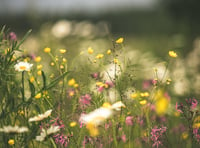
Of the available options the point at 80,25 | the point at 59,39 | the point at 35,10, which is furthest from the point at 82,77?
the point at 35,10

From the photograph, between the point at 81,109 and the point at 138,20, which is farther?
the point at 138,20

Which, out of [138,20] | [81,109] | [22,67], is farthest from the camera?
[138,20]

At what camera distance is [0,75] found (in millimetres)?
1687

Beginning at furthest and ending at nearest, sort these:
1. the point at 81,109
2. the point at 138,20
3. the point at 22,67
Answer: the point at 138,20
the point at 81,109
the point at 22,67

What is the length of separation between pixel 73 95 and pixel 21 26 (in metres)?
13.2

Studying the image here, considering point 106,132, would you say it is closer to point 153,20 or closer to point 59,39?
point 59,39

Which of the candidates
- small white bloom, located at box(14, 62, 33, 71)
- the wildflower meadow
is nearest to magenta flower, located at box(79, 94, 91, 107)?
the wildflower meadow

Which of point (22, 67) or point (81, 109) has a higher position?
point (22, 67)

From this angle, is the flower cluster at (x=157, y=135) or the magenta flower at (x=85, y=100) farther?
the magenta flower at (x=85, y=100)

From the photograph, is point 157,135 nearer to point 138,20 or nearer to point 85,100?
point 85,100

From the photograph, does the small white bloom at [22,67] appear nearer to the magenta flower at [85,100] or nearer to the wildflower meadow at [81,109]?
the wildflower meadow at [81,109]

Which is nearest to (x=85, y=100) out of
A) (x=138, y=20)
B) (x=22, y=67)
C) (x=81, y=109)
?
(x=81, y=109)

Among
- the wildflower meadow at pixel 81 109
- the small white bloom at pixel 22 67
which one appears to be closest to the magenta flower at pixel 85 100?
the wildflower meadow at pixel 81 109

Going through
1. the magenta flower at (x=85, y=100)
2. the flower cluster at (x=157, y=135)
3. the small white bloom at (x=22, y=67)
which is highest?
the small white bloom at (x=22, y=67)
